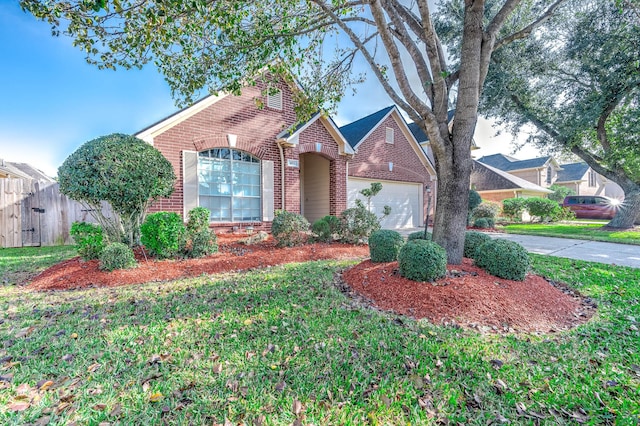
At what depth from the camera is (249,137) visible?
8938mm

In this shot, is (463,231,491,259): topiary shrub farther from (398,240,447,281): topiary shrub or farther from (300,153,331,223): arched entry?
(300,153,331,223): arched entry

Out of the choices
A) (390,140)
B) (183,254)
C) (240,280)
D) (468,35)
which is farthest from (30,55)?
(390,140)

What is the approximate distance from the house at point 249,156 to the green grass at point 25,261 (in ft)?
8.14

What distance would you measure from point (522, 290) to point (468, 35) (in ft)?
12.7

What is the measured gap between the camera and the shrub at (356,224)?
308 inches

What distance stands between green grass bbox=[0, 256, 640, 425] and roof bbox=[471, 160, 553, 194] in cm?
2012

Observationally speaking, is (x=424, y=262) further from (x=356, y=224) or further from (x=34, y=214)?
(x=34, y=214)

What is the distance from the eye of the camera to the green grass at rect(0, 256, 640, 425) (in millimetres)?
1818

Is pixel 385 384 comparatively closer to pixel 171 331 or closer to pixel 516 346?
pixel 516 346

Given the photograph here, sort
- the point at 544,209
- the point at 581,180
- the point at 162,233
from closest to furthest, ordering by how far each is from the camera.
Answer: the point at 162,233, the point at 544,209, the point at 581,180

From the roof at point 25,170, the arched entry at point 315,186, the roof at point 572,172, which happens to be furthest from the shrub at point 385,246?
the roof at point 572,172

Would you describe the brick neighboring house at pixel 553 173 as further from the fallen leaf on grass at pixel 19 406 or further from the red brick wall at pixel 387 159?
the fallen leaf on grass at pixel 19 406

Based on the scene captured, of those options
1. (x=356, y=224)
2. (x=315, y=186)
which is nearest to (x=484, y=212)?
(x=315, y=186)

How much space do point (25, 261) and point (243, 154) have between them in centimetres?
590
